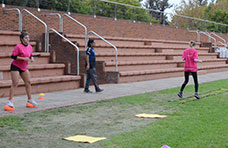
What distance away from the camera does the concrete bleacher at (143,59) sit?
16125mm

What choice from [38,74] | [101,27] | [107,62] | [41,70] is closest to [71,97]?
[38,74]

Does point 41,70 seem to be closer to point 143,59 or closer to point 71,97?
point 71,97

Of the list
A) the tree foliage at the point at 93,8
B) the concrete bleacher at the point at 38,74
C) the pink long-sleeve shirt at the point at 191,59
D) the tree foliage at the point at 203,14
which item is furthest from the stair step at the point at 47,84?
the tree foliage at the point at 203,14

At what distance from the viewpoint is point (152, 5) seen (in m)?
65.2

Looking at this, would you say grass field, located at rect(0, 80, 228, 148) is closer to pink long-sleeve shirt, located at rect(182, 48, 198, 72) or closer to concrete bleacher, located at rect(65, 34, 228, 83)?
pink long-sleeve shirt, located at rect(182, 48, 198, 72)

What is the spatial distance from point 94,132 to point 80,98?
442 cm

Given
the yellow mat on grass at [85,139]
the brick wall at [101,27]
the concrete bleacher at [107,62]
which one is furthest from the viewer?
the brick wall at [101,27]

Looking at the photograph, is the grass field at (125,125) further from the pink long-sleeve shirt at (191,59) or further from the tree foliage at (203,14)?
the tree foliage at (203,14)

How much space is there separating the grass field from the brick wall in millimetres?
7141

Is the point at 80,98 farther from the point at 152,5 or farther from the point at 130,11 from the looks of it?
the point at 152,5

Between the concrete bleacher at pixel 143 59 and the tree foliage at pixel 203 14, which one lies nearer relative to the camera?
the concrete bleacher at pixel 143 59

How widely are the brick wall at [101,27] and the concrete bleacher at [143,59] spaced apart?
4.63 feet

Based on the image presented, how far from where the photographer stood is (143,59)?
18.7 m

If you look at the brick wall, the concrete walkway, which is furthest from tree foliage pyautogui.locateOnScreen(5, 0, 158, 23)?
the concrete walkway
